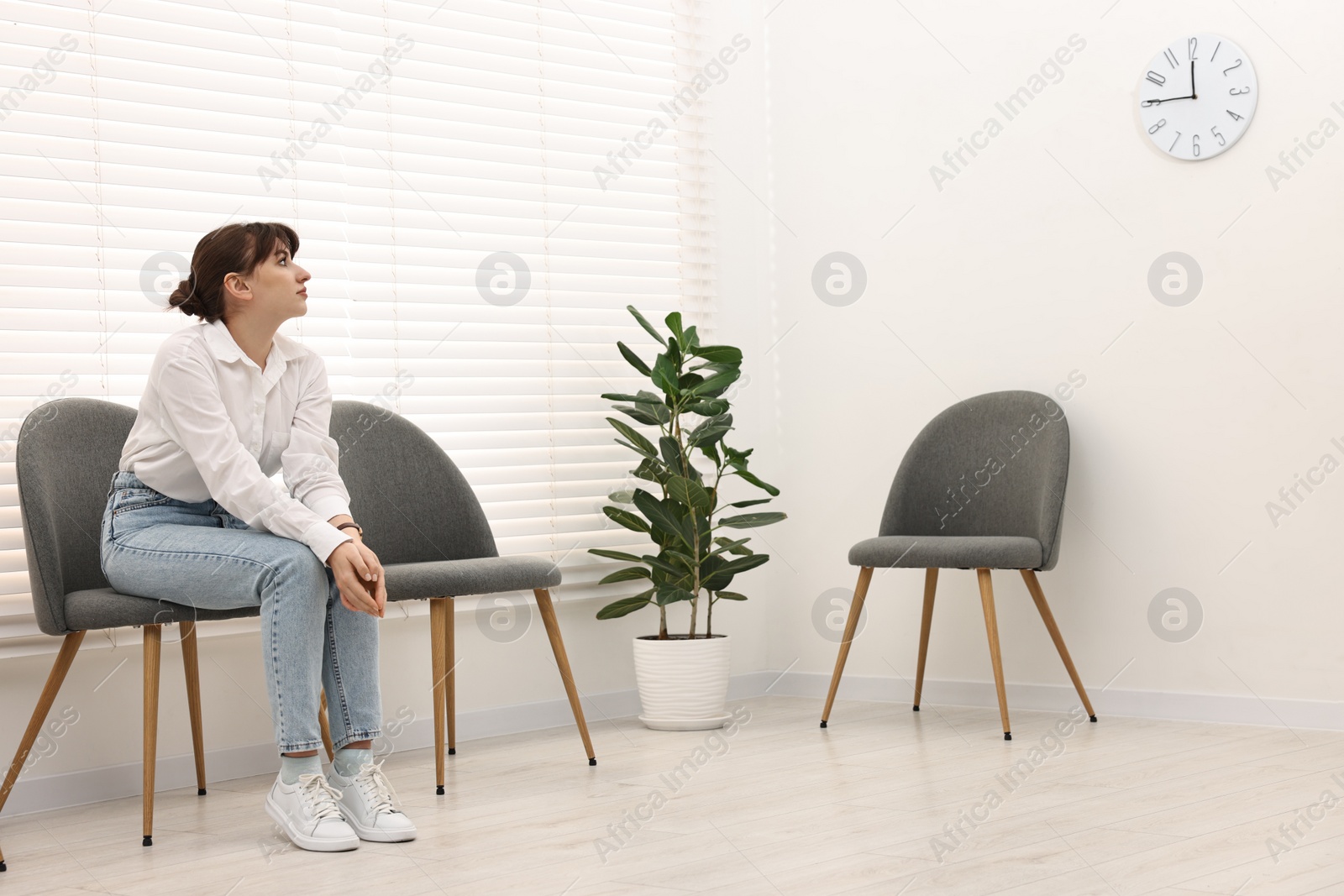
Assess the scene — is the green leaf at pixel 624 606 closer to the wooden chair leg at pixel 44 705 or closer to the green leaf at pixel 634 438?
the green leaf at pixel 634 438

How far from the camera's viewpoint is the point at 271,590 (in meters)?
2.14

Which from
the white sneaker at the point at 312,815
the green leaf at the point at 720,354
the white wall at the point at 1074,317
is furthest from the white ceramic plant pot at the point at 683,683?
the white sneaker at the point at 312,815

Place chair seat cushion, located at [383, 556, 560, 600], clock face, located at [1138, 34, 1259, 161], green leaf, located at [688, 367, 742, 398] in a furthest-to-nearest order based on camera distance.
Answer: green leaf, located at [688, 367, 742, 398]
clock face, located at [1138, 34, 1259, 161]
chair seat cushion, located at [383, 556, 560, 600]

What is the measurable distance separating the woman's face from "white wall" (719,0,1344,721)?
194 centimetres

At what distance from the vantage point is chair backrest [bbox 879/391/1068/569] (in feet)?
10.8

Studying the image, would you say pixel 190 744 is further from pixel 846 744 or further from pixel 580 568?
pixel 846 744

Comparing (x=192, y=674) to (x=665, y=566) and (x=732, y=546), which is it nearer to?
(x=665, y=566)

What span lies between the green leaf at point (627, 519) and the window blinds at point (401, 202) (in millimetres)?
238

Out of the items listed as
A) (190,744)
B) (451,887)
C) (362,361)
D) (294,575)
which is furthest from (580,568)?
(451,887)

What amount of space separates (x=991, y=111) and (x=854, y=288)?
26.1 inches

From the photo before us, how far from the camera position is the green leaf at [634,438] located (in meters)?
3.38

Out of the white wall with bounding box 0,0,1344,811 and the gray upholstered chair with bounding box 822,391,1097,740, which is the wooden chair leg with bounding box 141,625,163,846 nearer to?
the white wall with bounding box 0,0,1344,811

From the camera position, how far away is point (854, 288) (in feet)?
12.8

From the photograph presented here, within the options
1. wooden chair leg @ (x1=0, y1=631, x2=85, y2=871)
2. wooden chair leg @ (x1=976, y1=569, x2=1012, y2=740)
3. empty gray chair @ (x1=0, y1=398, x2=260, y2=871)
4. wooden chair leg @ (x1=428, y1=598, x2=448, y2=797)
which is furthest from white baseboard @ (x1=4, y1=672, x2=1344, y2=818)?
wooden chair leg @ (x1=428, y1=598, x2=448, y2=797)
